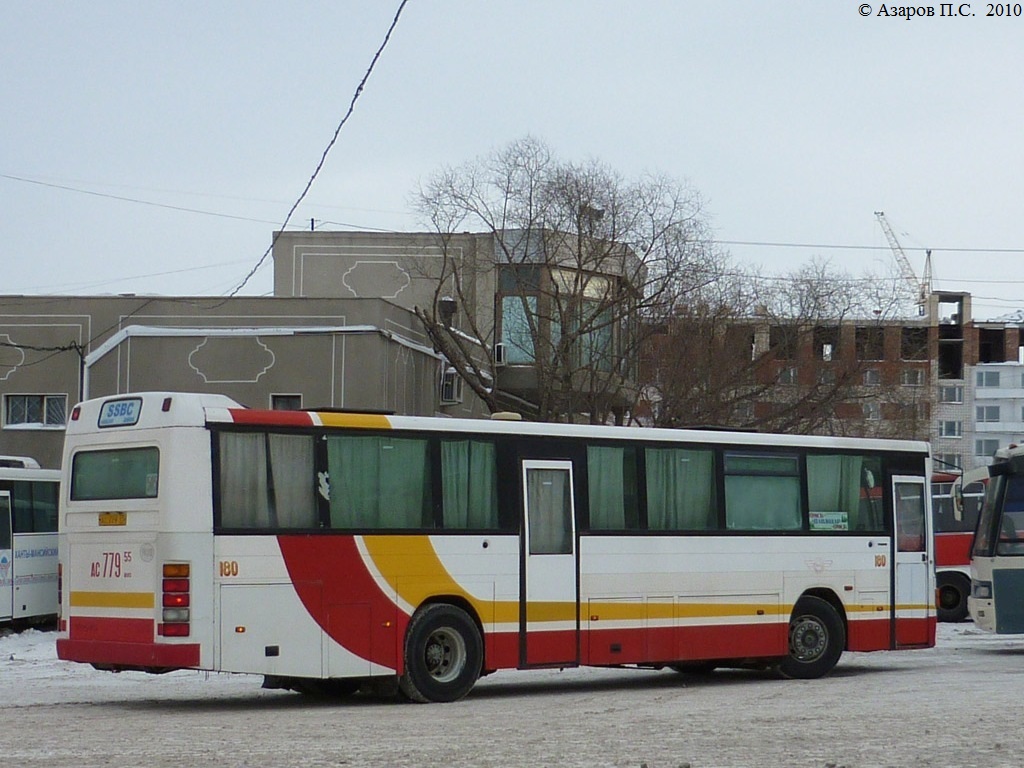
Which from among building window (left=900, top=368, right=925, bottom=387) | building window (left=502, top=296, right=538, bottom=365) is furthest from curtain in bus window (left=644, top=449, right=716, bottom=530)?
building window (left=900, top=368, right=925, bottom=387)

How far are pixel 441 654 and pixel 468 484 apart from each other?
1.73 metres

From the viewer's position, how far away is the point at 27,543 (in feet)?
90.7

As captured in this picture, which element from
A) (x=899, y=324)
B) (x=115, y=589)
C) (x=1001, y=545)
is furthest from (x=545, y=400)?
(x=115, y=589)

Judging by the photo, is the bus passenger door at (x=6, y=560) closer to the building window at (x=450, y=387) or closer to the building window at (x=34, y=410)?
the building window at (x=34, y=410)

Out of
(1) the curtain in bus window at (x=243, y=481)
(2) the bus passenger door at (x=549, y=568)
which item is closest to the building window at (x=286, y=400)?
(2) the bus passenger door at (x=549, y=568)

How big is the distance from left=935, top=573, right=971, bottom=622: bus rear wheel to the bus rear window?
2064cm

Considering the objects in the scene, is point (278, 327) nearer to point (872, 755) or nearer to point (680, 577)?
point (680, 577)

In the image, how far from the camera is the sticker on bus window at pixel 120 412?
14773mm

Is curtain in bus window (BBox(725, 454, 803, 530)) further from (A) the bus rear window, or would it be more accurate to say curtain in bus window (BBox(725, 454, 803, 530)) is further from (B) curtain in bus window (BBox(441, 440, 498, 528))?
(A) the bus rear window

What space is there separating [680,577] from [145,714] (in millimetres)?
6370

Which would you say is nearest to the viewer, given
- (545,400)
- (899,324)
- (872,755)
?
(872,755)

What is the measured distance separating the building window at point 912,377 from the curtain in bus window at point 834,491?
33.6 m

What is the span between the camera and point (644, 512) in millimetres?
17672

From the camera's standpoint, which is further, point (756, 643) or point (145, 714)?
point (756, 643)
